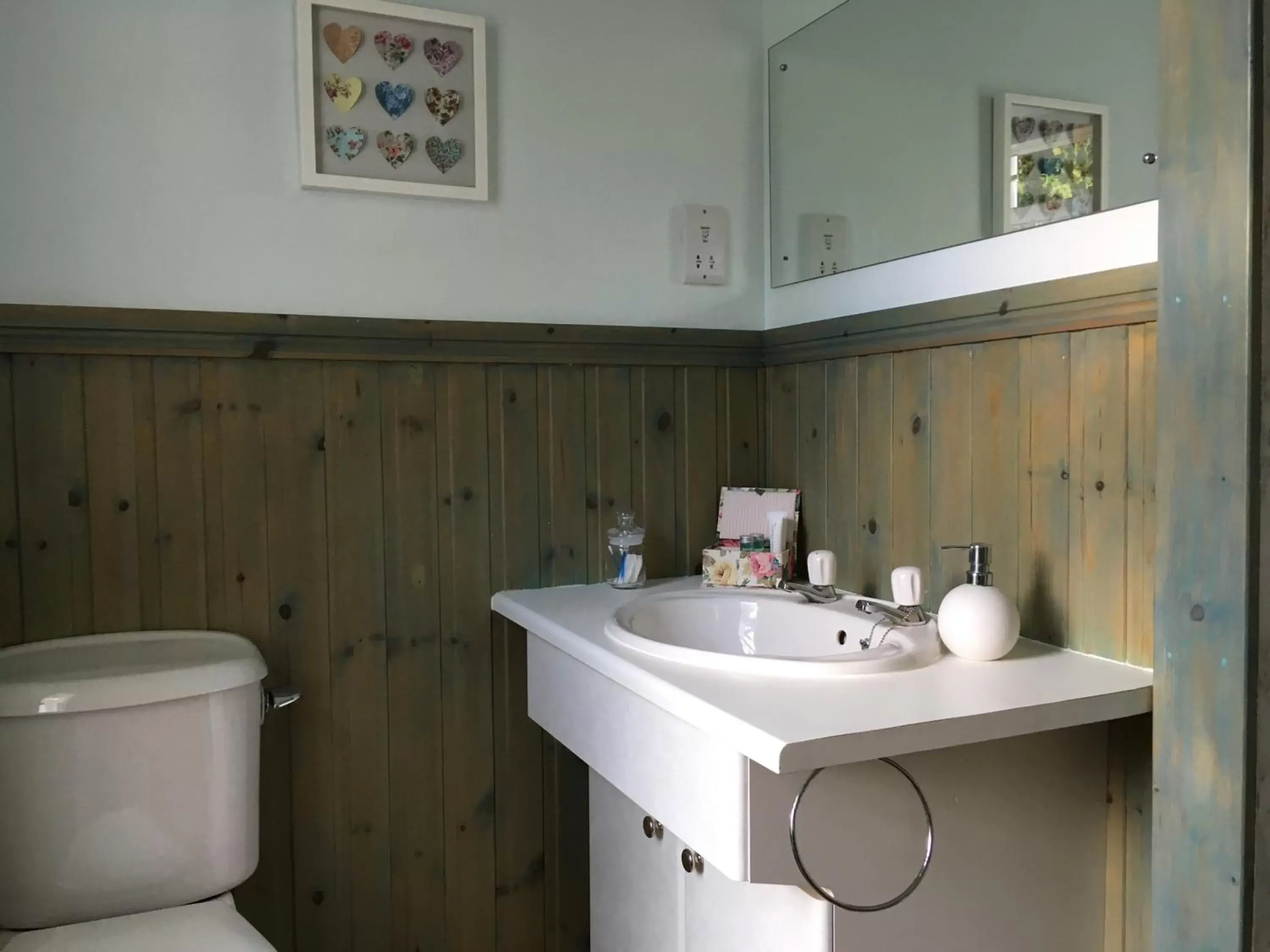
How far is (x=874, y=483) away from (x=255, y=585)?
98 centimetres

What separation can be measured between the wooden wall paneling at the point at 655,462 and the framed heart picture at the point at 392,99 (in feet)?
1.44

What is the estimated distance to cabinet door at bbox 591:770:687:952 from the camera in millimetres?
1479

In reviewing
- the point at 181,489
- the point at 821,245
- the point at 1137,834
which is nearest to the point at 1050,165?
the point at 821,245

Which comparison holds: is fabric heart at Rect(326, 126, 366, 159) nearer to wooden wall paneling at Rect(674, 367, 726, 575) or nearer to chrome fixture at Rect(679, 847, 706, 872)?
wooden wall paneling at Rect(674, 367, 726, 575)

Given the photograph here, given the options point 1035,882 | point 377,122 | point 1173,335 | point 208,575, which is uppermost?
point 377,122

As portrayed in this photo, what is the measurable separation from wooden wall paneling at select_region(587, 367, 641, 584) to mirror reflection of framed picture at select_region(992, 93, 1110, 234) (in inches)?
27.3

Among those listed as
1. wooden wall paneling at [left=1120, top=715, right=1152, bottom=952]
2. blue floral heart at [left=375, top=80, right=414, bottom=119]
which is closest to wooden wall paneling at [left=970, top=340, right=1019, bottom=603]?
wooden wall paneling at [left=1120, top=715, right=1152, bottom=952]

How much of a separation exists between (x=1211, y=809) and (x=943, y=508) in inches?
22.5

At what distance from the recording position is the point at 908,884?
1.14 m

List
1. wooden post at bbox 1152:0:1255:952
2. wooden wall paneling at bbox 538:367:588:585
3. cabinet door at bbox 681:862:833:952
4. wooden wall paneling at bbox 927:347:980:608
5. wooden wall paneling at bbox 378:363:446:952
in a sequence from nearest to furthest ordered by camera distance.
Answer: wooden post at bbox 1152:0:1255:952
cabinet door at bbox 681:862:833:952
wooden wall paneling at bbox 927:347:980:608
wooden wall paneling at bbox 378:363:446:952
wooden wall paneling at bbox 538:367:588:585

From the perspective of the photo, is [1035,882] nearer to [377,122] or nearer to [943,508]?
[943,508]

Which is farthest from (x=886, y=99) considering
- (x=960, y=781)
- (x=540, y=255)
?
(x=960, y=781)

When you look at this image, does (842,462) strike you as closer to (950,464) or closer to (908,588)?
(950,464)

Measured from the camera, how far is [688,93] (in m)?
1.88
